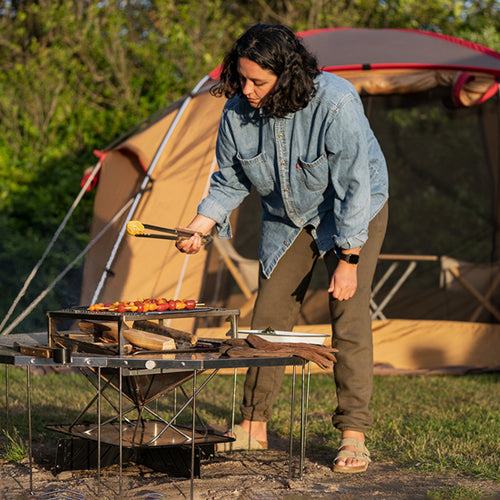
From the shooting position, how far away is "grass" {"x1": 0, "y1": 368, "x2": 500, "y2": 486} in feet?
9.70

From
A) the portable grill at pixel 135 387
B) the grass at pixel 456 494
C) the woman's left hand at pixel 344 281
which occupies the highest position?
the woman's left hand at pixel 344 281

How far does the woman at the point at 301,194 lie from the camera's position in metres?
2.54

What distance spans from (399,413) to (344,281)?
4.67ft

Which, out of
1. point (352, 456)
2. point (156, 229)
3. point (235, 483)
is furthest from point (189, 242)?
point (352, 456)

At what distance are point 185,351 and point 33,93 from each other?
6295 millimetres

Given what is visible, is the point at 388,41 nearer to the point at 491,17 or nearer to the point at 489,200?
the point at 489,200

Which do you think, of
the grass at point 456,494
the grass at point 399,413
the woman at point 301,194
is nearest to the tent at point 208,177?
the grass at point 399,413

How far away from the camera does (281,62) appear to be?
97.3 inches

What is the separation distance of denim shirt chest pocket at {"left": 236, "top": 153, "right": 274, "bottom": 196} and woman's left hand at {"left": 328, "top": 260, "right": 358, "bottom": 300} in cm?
40

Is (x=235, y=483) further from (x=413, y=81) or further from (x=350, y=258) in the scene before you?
(x=413, y=81)

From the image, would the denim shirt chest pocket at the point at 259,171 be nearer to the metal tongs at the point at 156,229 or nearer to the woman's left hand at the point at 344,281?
the metal tongs at the point at 156,229

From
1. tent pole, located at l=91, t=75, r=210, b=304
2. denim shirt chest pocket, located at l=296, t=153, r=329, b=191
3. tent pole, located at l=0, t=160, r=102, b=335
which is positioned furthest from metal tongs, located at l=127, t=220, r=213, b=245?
tent pole, located at l=0, t=160, r=102, b=335

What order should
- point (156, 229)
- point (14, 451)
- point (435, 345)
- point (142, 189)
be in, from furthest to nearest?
point (435, 345) < point (142, 189) < point (14, 451) < point (156, 229)

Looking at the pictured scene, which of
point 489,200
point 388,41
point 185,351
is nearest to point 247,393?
point 185,351
